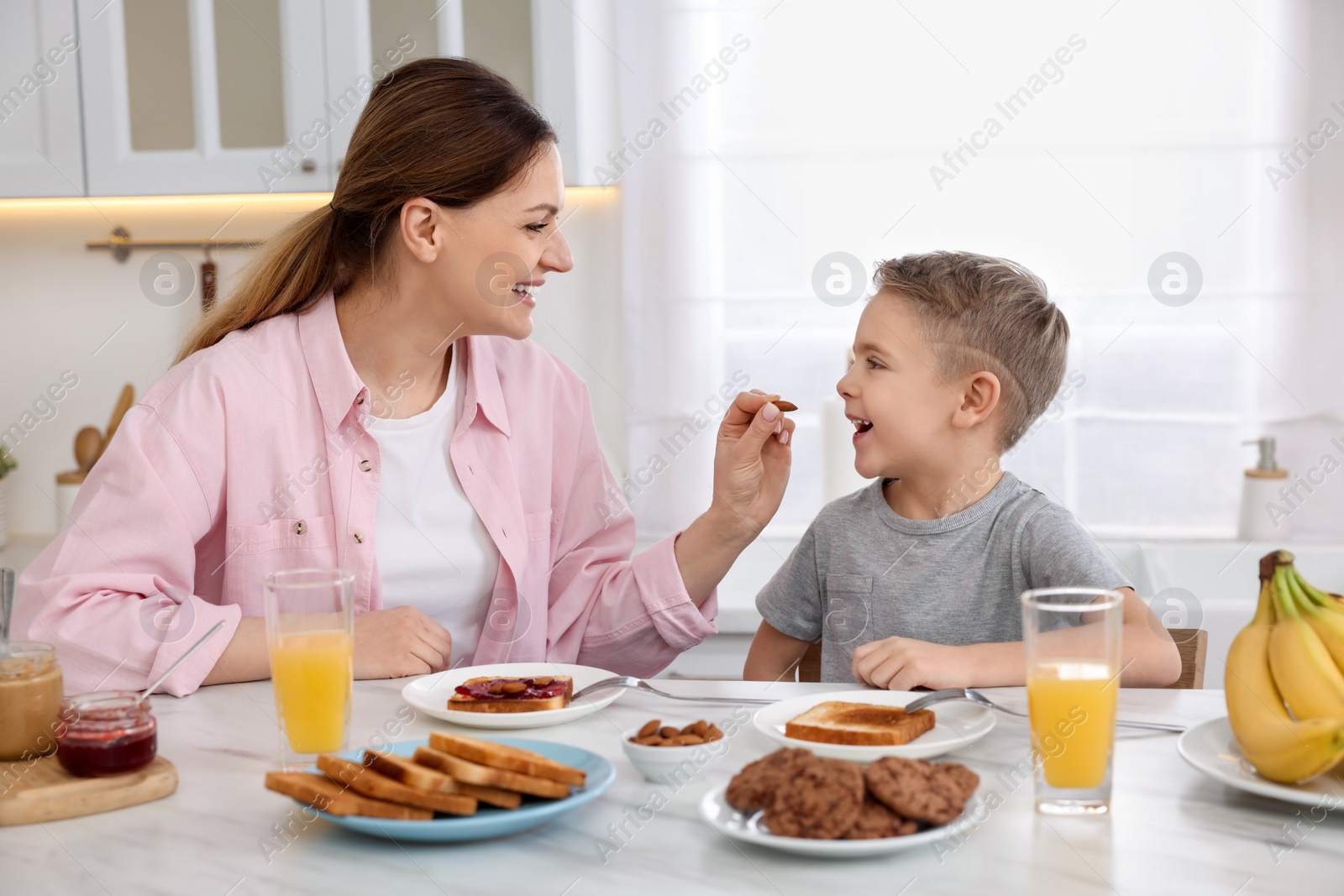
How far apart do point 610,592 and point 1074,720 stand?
807 millimetres

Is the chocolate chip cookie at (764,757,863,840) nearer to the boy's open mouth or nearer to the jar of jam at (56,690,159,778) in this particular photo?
the jar of jam at (56,690,159,778)

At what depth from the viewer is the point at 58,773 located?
0.89 m

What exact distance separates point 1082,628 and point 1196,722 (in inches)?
12.1

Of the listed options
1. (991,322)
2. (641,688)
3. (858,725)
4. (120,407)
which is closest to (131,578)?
(641,688)

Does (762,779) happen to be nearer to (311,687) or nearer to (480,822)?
(480,822)

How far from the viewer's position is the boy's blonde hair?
1475 mm

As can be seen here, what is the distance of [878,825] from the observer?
0.73 m

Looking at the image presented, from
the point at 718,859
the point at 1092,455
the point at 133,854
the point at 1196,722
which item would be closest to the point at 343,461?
the point at 133,854

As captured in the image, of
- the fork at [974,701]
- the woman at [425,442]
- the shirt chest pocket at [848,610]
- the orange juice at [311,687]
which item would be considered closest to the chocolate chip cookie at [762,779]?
the fork at [974,701]

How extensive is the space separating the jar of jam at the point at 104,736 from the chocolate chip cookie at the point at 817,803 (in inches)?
19.3

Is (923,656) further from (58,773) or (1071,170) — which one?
(1071,170)

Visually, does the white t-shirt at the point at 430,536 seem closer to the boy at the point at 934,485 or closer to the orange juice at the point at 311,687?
the boy at the point at 934,485

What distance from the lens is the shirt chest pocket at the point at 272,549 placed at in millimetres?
1398

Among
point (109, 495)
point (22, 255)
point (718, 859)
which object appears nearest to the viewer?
point (718, 859)
